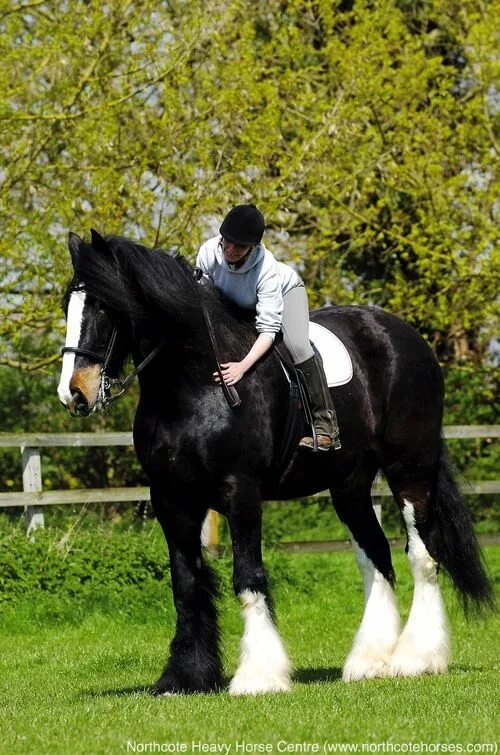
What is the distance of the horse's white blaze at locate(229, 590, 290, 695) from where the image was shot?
261 inches

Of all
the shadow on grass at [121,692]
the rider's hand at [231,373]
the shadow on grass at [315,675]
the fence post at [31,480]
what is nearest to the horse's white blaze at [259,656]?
the shadow on grass at [121,692]

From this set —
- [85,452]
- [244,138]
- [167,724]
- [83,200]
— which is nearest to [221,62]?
[244,138]

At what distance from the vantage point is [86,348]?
21.2 ft

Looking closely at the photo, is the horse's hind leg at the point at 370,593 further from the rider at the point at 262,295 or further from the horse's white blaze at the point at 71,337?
the horse's white blaze at the point at 71,337

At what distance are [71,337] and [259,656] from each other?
2.00m

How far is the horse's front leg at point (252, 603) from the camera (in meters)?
6.65

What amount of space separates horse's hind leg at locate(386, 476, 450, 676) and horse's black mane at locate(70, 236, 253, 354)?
1.89 metres

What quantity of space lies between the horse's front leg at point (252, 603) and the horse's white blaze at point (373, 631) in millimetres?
918

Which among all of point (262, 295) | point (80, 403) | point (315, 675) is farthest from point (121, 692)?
point (262, 295)

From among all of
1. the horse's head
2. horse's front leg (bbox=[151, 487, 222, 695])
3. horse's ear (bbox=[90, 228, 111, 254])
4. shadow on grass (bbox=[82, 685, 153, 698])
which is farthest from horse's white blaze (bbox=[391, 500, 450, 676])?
horse's ear (bbox=[90, 228, 111, 254])

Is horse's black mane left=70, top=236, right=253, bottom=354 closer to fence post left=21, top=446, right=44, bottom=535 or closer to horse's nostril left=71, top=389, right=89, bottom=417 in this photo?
horse's nostril left=71, top=389, right=89, bottom=417

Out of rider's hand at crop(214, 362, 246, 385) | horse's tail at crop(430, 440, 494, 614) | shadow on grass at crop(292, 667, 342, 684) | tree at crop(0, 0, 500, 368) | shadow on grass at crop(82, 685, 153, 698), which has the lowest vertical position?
shadow on grass at crop(292, 667, 342, 684)

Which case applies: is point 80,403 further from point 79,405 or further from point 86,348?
point 86,348

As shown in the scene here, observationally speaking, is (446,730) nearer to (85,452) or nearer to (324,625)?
(324,625)
